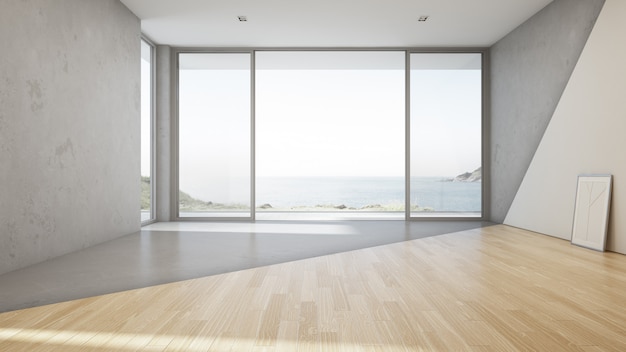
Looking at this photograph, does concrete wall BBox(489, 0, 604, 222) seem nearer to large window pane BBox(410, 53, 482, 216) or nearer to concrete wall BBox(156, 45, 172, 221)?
large window pane BBox(410, 53, 482, 216)

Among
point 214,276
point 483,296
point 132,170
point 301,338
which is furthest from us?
point 132,170

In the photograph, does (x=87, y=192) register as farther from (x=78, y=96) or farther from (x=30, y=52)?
(x=30, y=52)

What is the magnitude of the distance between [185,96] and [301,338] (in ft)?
19.2

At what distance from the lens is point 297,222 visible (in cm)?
686

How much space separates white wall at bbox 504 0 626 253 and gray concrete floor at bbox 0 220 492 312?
1.10m

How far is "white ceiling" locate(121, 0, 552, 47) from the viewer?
5371 mm

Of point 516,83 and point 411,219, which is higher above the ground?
point 516,83

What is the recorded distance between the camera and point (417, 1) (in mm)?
5270

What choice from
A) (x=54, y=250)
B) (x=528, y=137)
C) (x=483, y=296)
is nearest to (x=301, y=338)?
(x=483, y=296)

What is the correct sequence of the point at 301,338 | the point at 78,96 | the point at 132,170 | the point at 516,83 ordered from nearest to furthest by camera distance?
the point at 301,338 < the point at 78,96 < the point at 132,170 < the point at 516,83

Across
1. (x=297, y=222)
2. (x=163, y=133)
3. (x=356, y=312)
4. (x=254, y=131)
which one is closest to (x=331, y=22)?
(x=254, y=131)

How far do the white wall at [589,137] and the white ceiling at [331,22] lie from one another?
1200 millimetres

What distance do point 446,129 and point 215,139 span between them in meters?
3.58

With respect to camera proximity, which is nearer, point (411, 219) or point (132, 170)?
point (132, 170)
